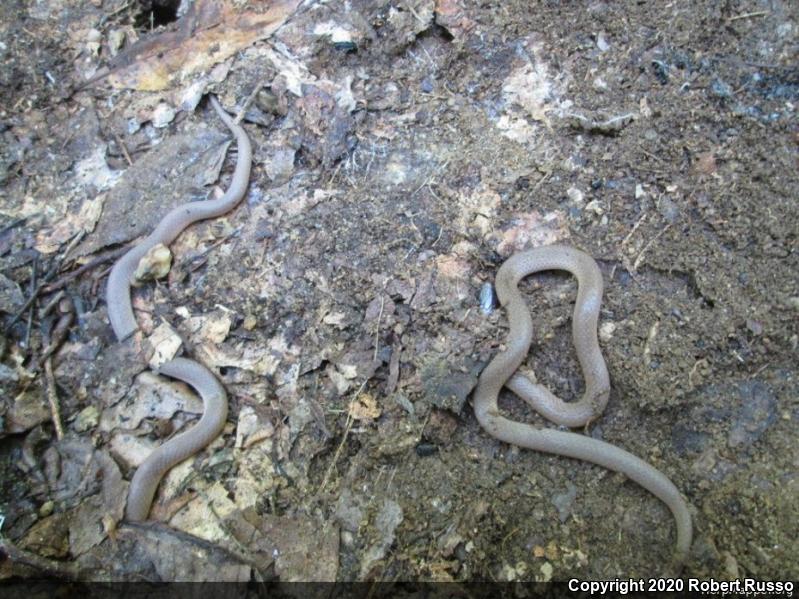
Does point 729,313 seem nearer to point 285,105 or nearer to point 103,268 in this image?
point 285,105

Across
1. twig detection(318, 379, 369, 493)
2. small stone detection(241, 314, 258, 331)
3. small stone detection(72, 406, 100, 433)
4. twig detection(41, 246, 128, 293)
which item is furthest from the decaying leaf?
twig detection(318, 379, 369, 493)

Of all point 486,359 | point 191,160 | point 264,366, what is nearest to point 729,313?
Answer: point 486,359

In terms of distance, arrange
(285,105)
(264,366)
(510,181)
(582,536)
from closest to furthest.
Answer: (582,536) → (264,366) → (510,181) → (285,105)

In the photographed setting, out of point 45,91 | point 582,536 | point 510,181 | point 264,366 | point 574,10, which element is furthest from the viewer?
point 45,91

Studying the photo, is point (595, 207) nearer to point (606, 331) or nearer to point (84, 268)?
point (606, 331)

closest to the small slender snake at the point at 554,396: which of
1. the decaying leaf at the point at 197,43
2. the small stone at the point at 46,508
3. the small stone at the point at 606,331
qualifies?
the small stone at the point at 606,331

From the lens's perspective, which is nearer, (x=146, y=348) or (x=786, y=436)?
(x=786, y=436)

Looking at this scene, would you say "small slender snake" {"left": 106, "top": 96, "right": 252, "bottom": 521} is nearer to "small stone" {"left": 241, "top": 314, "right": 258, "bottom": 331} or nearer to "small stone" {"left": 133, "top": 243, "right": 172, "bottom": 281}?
"small stone" {"left": 133, "top": 243, "right": 172, "bottom": 281}
